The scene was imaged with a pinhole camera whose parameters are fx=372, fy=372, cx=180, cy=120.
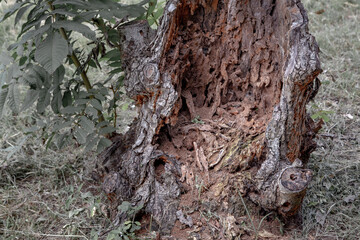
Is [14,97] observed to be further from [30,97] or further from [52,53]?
[52,53]

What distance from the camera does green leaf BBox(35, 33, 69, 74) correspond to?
162cm

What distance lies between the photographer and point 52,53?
1.64m

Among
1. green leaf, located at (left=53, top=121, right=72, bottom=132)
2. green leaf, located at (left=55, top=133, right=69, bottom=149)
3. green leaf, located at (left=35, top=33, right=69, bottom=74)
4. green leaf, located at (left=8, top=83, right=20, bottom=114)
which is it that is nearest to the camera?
green leaf, located at (left=35, top=33, right=69, bottom=74)

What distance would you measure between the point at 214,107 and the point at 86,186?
101 centimetres

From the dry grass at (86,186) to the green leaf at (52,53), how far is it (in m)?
0.75

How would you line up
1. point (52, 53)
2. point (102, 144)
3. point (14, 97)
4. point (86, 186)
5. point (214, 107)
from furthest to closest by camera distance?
point (86, 186), point (214, 107), point (102, 144), point (14, 97), point (52, 53)

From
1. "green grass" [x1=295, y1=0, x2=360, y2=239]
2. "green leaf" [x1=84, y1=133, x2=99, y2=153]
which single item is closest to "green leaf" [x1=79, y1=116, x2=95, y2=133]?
"green leaf" [x1=84, y1=133, x2=99, y2=153]

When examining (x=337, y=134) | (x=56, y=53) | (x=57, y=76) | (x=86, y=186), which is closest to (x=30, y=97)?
(x=57, y=76)

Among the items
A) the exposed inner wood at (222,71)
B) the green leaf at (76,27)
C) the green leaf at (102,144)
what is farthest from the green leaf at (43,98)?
the exposed inner wood at (222,71)

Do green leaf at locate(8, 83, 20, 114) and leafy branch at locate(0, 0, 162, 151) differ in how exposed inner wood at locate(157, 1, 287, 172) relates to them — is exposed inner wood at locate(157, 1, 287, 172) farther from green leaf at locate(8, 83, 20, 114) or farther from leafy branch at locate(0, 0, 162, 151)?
green leaf at locate(8, 83, 20, 114)

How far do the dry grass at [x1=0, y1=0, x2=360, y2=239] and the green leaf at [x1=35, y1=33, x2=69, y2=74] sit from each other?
0.75m

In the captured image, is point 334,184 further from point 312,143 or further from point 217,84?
point 217,84

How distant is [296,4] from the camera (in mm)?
1830

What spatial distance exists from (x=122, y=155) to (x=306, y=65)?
119cm
